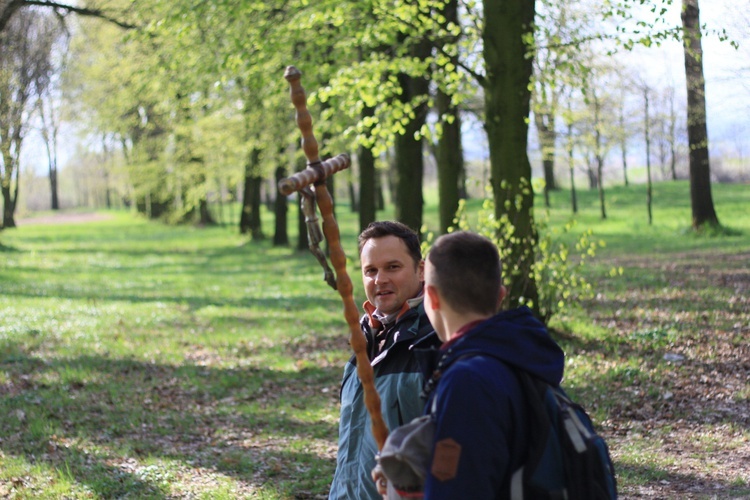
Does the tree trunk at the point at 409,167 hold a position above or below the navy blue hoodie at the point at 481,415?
above

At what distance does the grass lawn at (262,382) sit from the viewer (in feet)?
23.1

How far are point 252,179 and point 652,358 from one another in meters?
26.6

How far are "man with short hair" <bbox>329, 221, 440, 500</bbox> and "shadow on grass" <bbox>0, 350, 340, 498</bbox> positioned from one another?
11.9 ft

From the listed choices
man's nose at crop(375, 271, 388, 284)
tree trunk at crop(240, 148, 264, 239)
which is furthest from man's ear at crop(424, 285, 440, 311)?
tree trunk at crop(240, 148, 264, 239)

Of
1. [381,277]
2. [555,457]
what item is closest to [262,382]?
[381,277]

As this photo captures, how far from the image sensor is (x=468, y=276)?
8.23 ft

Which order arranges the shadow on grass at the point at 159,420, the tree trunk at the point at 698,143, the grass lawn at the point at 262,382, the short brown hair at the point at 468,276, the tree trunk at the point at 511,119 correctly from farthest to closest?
the tree trunk at the point at 698,143 < the tree trunk at the point at 511,119 < the shadow on grass at the point at 159,420 < the grass lawn at the point at 262,382 < the short brown hair at the point at 468,276

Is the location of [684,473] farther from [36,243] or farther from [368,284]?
[36,243]

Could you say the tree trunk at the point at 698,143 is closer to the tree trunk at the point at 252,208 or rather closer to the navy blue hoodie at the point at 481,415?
the tree trunk at the point at 252,208

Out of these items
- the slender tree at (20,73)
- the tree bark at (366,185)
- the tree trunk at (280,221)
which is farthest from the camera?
the tree trunk at (280,221)

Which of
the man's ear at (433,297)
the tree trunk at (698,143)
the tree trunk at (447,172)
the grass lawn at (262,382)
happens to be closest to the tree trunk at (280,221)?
the grass lawn at (262,382)

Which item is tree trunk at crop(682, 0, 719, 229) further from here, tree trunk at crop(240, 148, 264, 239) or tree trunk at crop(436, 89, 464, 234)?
tree trunk at crop(240, 148, 264, 239)

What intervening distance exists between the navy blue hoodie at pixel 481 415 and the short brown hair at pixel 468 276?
0.11m

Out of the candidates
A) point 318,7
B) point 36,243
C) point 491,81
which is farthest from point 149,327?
point 36,243
